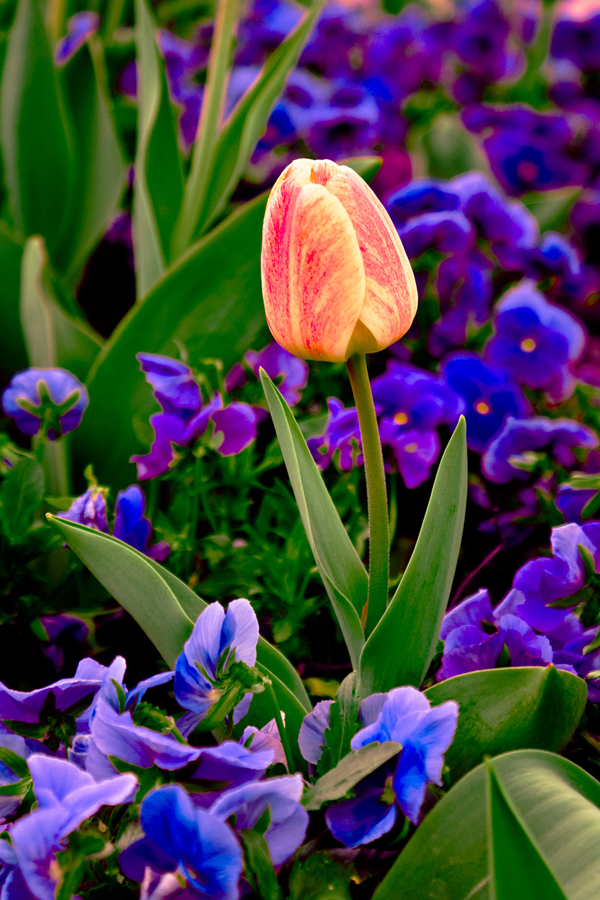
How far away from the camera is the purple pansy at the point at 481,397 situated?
2.72 ft

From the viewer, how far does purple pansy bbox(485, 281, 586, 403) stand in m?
0.92

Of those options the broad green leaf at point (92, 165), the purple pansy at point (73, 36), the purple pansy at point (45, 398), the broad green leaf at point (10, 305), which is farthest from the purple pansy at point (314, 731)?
the purple pansy at point (73, 36)

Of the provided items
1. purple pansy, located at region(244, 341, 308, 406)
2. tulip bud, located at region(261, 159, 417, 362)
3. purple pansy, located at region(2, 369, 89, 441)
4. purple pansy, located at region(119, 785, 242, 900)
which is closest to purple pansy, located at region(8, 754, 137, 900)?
purple pansy, located at region(119, 785, 242, 900)

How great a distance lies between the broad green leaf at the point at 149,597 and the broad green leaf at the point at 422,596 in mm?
58

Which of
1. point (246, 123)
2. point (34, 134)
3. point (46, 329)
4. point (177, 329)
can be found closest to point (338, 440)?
point (177, 329)

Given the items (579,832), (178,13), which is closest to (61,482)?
(579,832)

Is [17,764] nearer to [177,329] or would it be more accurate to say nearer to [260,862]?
[260,862]

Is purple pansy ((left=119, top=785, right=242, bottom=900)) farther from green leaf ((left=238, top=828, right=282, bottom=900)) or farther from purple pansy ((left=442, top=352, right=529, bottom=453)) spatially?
purple pansy ((left=442, top=352, right=529, bottom=453))

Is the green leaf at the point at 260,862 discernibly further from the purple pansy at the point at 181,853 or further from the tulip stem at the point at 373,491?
the tulip stem at the point at 373,491

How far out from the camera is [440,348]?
970 mm

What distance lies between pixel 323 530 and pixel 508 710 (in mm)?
160

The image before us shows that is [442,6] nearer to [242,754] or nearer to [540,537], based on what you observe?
[540,537]

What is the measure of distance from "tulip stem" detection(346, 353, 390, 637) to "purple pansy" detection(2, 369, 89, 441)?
34cm

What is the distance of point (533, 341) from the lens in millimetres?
932
